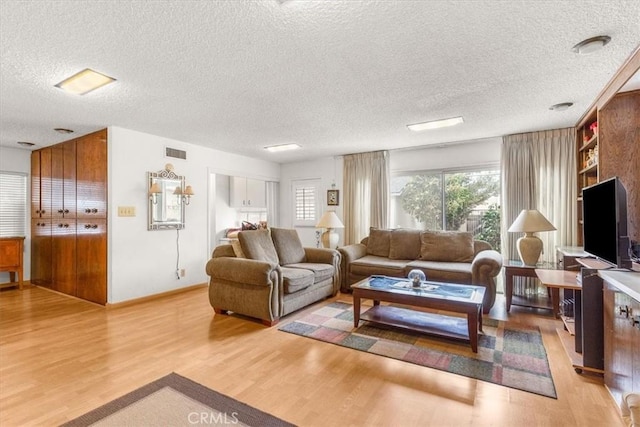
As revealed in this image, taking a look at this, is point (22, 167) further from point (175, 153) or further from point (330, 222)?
point (330, 222)

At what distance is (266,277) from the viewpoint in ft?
10.2

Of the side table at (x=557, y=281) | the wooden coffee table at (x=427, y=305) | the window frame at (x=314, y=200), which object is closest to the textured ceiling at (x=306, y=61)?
the side table at (x=557, y=281)

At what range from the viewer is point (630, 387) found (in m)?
1.65

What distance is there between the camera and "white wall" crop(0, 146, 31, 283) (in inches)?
195

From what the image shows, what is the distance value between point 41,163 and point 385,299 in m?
5.84

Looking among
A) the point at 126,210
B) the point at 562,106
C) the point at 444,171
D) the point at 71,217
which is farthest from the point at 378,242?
the point at 71,217

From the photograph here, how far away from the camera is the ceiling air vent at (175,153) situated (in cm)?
449

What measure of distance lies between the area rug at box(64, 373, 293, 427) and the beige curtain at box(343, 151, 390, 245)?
3.94m

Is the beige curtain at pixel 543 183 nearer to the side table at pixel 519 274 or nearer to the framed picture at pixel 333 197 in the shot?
the side table at pixel 519 274

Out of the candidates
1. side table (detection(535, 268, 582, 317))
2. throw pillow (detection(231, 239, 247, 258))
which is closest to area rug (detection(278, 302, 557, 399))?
side table (detection(535, 268, 582, 317))

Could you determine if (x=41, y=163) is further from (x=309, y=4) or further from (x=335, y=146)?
(x=309, y=4)

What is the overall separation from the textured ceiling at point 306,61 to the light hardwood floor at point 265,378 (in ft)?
7.37

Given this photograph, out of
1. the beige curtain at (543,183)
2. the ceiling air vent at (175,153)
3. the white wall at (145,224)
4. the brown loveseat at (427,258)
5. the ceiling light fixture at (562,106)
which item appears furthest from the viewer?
the ceiling air vent at (175,153)

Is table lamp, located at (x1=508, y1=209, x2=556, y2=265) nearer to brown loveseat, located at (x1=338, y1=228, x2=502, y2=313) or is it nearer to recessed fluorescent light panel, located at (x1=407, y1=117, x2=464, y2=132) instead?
brown loveseat, located at (x1=338, y1=228, x2=502, y2=313)
